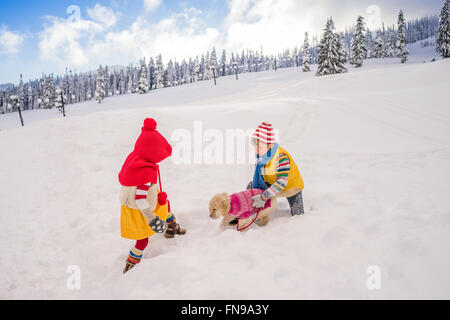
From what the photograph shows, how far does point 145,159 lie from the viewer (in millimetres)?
3312

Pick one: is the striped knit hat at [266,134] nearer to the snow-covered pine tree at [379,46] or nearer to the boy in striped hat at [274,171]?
the boy in striped hat at [274,171]

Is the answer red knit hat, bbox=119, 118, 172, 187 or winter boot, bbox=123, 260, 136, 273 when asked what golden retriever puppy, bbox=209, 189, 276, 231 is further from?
winter boot, bbox=123, 260, 136, 273

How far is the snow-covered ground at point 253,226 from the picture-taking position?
2361mm

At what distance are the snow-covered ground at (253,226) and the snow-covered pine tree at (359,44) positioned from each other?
4996 cm

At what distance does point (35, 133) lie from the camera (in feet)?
27.6

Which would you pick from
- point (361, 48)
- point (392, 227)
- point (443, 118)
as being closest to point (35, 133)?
point (392, 227)

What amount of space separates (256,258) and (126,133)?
7.23 metres

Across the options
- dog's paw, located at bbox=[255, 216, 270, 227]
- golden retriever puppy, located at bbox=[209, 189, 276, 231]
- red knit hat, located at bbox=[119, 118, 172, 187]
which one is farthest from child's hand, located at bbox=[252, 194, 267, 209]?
red knit hat, located at bbox=[119, 118, 172, 187]

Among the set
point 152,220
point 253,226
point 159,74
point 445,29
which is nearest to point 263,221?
point 253,226

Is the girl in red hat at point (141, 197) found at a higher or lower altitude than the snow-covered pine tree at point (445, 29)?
lower

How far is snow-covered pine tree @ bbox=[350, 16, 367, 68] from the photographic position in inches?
1906

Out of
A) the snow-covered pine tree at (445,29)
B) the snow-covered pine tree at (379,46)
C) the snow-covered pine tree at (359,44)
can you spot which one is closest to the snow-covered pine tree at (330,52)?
the snow-covered pine tree at (359,44)

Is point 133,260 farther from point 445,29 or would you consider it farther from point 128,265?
point 445,29

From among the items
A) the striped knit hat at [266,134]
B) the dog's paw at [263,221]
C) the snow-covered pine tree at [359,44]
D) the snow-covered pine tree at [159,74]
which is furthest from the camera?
the snow-covered pine tree at [159,74]
